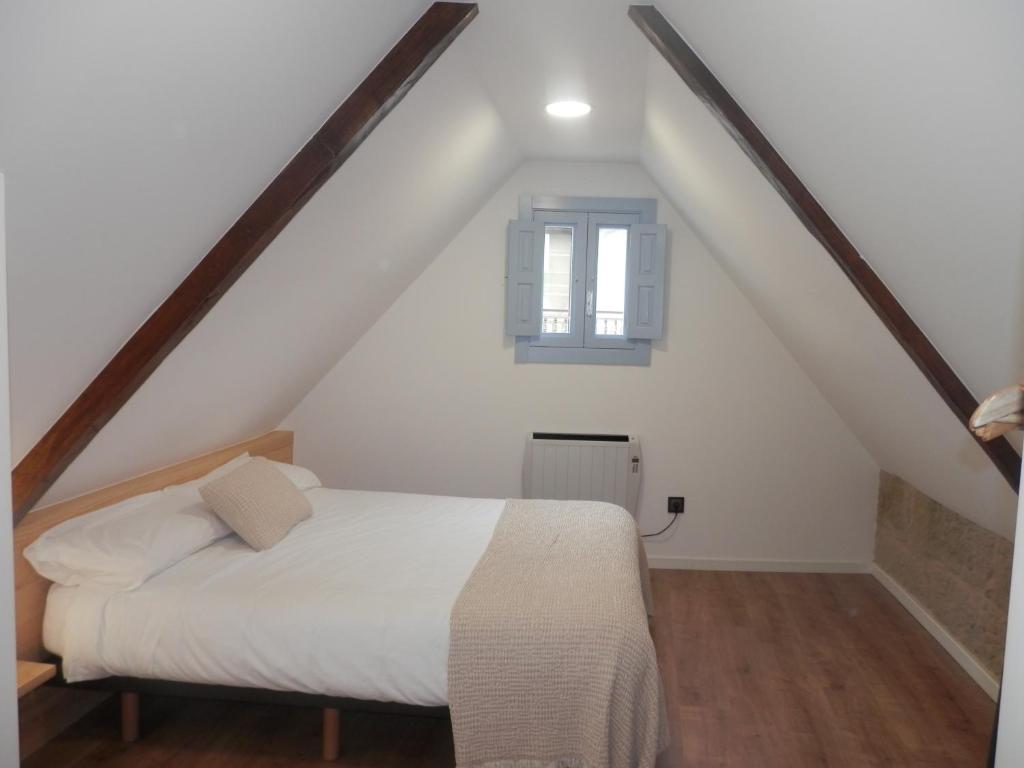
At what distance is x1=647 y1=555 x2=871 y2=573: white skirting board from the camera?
15.1 ft

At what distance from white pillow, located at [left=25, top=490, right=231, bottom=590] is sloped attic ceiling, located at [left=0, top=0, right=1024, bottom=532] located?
179 mm

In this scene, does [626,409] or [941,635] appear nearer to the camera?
[941,635]

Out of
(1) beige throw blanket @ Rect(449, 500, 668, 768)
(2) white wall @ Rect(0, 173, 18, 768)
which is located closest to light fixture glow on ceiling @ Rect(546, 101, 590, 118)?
(1) beige throw blanket @ Rect(449, 500, 668, 768)

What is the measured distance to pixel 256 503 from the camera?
3084 millimetres

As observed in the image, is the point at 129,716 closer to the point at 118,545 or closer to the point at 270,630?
the point at 118,545

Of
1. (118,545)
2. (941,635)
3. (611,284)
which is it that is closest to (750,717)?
(941,635)

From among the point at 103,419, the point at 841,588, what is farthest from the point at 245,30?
the point at 841,588

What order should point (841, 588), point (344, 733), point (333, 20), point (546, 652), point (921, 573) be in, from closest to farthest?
point (333, 20) → point (546, 652) → point (344, 733) → point (921, 573) → point (841, 588)

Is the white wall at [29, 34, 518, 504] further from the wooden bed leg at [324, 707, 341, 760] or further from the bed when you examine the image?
the wooden bed leg at [324, 707, 341, 760]

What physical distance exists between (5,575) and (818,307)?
2888 millimetres

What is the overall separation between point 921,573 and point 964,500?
85 centimetres

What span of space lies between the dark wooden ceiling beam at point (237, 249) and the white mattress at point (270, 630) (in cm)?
46

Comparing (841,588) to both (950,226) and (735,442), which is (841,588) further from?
(950,226)

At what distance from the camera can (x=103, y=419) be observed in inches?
92.7
